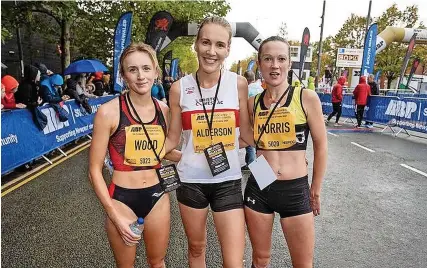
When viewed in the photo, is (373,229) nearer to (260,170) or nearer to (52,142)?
(260,170)

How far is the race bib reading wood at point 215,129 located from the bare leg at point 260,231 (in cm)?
51

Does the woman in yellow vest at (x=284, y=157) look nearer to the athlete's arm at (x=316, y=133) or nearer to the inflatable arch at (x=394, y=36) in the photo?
the athlete's arm at (x=316, y=133)

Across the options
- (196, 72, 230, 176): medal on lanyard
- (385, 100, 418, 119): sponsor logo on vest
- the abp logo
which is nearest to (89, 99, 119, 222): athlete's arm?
(196, 72, 230, 176): medal on lanyard

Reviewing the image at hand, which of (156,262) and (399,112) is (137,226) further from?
(399,112)

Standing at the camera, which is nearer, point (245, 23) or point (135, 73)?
point (135, 73)

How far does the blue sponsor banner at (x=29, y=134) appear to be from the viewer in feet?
20.4

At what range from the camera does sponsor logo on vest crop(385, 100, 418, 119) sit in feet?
40.3

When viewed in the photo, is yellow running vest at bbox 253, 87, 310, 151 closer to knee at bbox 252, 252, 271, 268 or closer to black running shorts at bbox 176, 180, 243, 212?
black running shorts at bbox 176, 180, 243, 212

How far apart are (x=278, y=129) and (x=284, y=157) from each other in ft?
0.66

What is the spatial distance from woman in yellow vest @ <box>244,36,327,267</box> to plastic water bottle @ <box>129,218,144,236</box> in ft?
2.47

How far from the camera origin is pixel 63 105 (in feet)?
29.4

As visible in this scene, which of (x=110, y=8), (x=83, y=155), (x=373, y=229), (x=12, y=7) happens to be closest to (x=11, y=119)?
(x=83, y=155)

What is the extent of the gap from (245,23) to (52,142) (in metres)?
17.1

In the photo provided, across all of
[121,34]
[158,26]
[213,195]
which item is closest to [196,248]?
[213,195]
